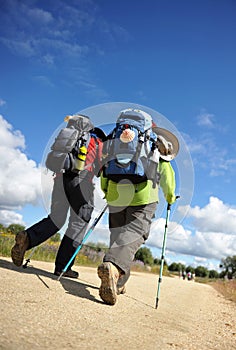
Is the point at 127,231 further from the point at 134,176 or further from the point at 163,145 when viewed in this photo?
the point at 163,145

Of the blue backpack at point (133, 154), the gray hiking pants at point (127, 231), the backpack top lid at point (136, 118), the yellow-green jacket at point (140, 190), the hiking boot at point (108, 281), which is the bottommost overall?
the hiking boot at point (108, 281)

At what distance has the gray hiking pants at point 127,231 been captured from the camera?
351 cm

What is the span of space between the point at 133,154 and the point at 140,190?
1.47 feet

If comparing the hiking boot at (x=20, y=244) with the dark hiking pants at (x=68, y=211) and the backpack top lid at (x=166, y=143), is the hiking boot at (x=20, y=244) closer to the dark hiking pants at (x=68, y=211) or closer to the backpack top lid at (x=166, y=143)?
the dark hiking pants at (x=68, y=211)

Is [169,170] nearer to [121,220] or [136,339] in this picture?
[121,220]

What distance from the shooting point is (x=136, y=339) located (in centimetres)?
226

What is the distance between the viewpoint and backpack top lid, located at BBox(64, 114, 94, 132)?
4.62 m

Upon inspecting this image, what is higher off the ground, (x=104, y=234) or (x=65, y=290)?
(x=104, y=234)

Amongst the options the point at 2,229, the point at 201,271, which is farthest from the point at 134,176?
the point at 201,271

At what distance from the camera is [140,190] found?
3996 millimetres

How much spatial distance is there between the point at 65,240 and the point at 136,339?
2575 mm

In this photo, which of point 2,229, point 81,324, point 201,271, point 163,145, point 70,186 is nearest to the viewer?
point 81,324

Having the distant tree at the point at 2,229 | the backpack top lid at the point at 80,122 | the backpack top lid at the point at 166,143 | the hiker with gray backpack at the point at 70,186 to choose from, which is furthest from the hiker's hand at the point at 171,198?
the distant tree at the point at 2,229

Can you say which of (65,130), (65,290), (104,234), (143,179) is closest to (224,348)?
(65,290)
